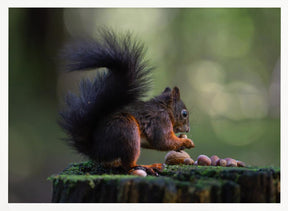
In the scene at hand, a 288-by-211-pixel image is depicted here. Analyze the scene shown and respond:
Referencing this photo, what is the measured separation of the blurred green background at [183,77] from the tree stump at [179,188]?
2.52m

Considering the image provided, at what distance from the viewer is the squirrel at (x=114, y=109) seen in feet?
5.34

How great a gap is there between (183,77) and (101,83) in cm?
299

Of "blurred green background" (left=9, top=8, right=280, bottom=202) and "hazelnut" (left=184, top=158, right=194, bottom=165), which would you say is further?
"blurred green background" (left=9, top=8, right=280, bottom=202)

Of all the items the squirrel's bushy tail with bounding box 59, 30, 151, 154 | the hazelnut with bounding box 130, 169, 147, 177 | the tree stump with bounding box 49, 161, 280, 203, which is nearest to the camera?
the tree stump with bounding box 49, 161, 280, 203

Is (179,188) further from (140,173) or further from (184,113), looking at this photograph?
(184,113)

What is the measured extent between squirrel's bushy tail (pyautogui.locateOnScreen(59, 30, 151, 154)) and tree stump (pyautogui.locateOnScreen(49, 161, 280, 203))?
310mm

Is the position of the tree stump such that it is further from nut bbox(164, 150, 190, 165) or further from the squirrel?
nut bbox(164, 150, 190, 165)

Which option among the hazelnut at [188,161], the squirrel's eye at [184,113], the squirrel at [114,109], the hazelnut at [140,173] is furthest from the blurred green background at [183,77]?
the hazelnut at [140,173]

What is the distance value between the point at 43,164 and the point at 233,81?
9.49ft

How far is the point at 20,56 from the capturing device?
4.08 m

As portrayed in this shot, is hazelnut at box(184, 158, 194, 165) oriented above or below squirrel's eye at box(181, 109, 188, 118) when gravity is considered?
below

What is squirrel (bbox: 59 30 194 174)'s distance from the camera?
163cm

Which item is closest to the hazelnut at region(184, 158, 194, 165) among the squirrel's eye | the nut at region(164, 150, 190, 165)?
the nut at region(164, 150, 190, 165)

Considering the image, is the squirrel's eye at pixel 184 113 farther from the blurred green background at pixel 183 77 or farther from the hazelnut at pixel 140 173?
the blurred green background at pixel 183 77
